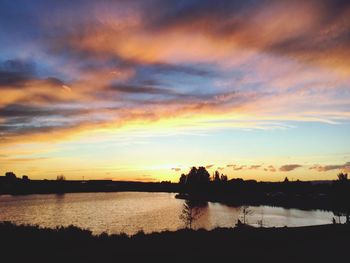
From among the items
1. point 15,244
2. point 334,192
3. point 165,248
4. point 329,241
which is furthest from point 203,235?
point 334,192

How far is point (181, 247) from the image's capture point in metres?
22.2

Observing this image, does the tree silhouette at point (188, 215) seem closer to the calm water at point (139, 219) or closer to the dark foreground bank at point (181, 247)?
the calm water at point (139, 219)

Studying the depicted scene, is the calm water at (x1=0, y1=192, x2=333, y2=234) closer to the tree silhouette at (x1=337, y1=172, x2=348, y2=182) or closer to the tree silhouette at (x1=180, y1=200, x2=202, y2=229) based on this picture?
the tree silhouette at (x1=180, y1=200, x2=202, y2=229)

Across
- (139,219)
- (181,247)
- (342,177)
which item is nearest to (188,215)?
(139,219)

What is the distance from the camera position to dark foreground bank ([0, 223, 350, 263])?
18.9 metres

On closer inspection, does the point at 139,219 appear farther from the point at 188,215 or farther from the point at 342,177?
the point at 342,177

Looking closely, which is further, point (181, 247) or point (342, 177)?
point (342, 177)

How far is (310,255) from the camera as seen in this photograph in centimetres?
1961

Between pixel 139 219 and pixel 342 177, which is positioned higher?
pixel 342 177

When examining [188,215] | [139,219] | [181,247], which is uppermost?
[181,247]

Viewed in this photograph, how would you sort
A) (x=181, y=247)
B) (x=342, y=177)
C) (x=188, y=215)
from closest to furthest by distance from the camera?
1. (x=181, y=247)
2. (x=342, y=177)
3. (x=188, y=215)

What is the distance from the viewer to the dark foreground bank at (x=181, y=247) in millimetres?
18859

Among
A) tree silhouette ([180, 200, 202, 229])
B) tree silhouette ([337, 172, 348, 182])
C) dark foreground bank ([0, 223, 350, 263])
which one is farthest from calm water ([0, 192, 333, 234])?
dark foreground bank ([0, 223, 350, 263])

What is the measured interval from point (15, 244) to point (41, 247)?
1.85 meters
